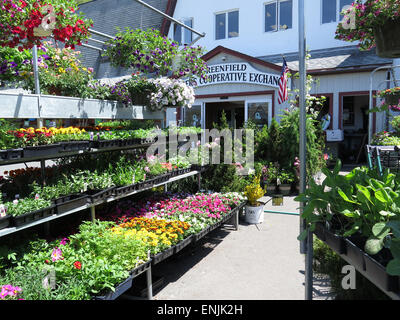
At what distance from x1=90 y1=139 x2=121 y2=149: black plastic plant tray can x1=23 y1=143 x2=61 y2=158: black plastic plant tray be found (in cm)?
53

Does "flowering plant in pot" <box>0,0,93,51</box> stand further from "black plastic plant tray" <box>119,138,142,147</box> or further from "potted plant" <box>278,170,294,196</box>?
"potted plant" <box>278,170,294,196</box>

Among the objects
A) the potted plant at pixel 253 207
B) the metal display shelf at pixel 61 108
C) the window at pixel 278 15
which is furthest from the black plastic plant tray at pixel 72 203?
the window at pixel 278 15

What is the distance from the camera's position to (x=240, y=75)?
11703 mm

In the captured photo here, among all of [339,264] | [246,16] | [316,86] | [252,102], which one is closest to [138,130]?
[339,264]

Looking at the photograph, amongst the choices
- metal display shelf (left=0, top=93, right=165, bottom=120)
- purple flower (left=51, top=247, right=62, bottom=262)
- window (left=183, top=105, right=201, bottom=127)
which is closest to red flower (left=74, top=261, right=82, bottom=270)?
purple flower (left=51, top=247, right=62, bottom=262)

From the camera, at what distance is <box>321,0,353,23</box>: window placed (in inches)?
475

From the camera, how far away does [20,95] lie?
3139 millimetres

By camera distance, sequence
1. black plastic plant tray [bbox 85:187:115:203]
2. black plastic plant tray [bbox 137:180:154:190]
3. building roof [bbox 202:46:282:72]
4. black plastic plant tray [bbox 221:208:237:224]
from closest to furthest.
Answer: black plastic plant tray [bbox 85:187:115:203]
black plastic plant tray [bbox 137:180:154:190]
black plastic plant tray [bbox 221:208:237:224]
building roof [bbox 202:46:282:72]

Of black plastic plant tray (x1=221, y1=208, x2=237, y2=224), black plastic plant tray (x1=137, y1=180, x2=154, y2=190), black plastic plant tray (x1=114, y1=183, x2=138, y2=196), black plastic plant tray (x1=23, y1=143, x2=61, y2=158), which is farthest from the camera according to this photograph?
black plastic plant tray (x1=221, y1=208, x2=237, y2=224)

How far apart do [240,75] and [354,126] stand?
6341 millimetres

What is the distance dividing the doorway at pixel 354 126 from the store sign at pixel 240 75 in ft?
12.7

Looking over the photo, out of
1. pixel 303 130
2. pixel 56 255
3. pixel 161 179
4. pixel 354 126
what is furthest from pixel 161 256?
pixel 354 126

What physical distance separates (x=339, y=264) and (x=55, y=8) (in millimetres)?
2949
